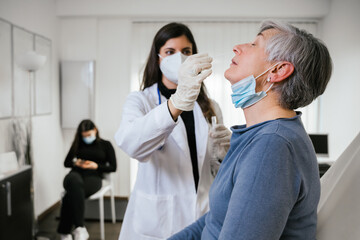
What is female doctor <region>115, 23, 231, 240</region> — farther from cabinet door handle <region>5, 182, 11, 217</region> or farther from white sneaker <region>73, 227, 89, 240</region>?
white sneaker <region>73, 227, 89, 240</region>

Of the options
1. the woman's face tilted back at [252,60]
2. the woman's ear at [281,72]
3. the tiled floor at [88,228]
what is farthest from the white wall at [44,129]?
the woman's ear at [281,72]

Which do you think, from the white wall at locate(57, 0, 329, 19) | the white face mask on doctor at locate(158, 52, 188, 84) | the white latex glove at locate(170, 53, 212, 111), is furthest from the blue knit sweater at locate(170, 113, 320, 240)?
the white wall at locate(57, 0, 329, 19)

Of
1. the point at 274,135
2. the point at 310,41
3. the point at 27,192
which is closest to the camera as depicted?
the point at 274,135

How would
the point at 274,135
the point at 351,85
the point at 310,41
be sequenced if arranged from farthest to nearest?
the point at 351,85, the point at 310,41, the point at 274,135

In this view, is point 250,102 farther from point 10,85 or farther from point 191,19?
point 191,19

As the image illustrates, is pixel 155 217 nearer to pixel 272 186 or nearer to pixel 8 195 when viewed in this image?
pixel 272 186

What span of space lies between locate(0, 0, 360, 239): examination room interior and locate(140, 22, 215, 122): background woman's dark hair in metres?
1.92

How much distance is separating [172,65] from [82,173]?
6.68ft

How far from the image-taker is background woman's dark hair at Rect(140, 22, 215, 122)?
4.20 ft

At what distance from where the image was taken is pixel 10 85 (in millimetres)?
2582

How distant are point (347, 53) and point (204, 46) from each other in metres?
1.72

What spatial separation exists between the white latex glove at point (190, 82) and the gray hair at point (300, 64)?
0.94ft

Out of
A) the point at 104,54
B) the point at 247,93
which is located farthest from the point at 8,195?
the point at 104,54

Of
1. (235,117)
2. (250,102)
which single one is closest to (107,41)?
(235,117)
